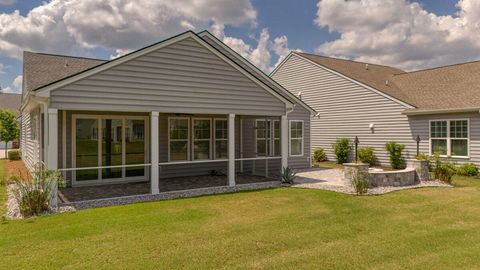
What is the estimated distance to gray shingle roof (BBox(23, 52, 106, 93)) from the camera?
11781 millimetres

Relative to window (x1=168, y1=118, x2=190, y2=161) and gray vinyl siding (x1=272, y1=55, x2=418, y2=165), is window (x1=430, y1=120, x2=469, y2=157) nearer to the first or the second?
gray vinyl siding (x1=272, y1=55, x2=418, y2=165)

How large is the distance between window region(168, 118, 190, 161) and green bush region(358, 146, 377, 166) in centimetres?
977

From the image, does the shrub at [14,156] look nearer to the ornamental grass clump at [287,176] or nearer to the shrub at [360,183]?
the ornamental grass clump at [287,176]

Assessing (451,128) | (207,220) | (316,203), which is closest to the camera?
(207,220)

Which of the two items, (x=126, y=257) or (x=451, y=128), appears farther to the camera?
(x=451, y=128)

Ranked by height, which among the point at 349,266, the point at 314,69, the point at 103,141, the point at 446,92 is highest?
the point at 314,69

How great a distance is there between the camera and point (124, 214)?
6973 millimetres

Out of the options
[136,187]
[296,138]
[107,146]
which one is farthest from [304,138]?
[107,146]

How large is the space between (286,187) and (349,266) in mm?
5989

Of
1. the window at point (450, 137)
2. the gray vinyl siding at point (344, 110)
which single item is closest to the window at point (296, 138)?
the gray vinyl siding at point (344, 110)

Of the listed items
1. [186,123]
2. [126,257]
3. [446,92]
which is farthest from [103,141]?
[446,92]

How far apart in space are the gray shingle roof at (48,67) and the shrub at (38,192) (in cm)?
512

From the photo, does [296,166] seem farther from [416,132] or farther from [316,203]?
[316,203]

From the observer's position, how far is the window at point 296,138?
51.9ft
